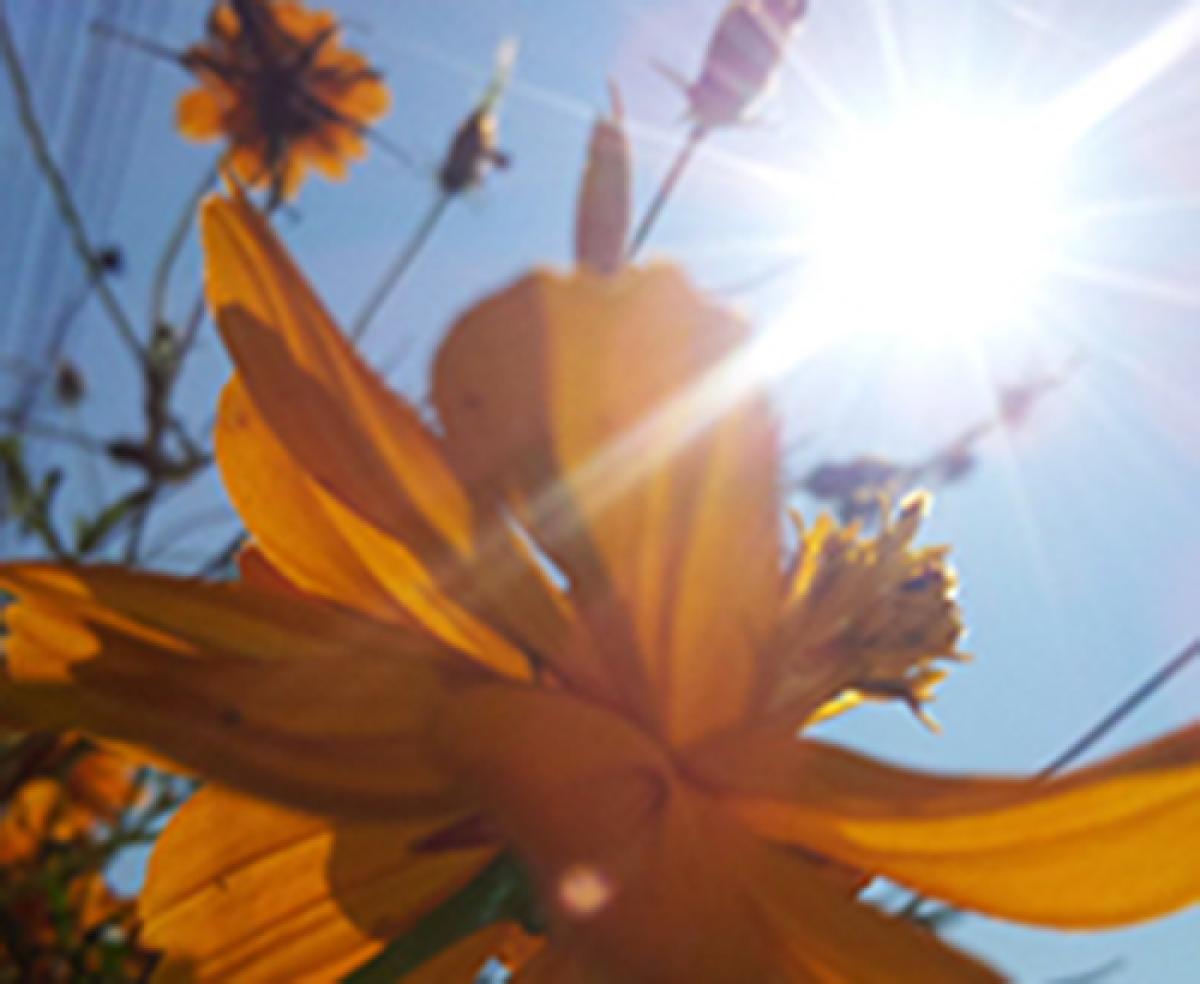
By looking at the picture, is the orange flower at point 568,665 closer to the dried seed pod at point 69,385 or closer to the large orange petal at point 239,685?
the large orange petal at point 239,685

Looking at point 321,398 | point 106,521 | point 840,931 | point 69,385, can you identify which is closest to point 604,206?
point 321,398

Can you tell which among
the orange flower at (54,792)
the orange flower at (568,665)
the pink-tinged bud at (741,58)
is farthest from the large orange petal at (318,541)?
the pink-tinged bud at (741,58)

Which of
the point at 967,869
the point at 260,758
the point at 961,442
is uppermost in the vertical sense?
the point at 961,442

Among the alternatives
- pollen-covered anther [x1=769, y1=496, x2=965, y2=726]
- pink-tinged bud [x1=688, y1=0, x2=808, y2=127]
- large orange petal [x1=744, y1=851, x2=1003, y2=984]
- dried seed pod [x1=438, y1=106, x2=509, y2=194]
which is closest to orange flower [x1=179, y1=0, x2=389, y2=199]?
dried seed pod [x1=438, y1=106, x2=509, y2=194]

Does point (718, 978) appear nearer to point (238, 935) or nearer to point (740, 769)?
point (740, 769)

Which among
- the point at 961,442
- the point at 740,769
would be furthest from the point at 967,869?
the point at 961,442

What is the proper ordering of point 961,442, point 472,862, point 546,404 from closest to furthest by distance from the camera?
1. point 546,404
2. point 472,862
3. point 961,442
